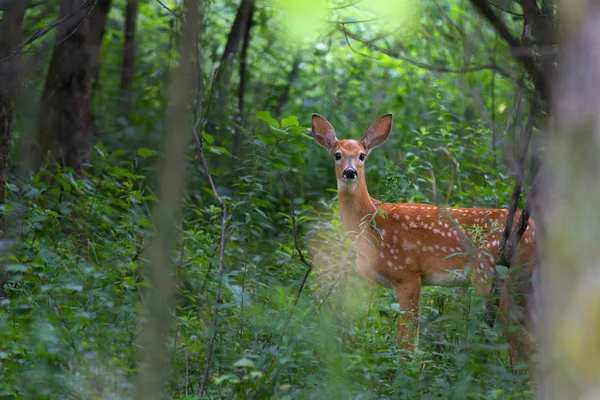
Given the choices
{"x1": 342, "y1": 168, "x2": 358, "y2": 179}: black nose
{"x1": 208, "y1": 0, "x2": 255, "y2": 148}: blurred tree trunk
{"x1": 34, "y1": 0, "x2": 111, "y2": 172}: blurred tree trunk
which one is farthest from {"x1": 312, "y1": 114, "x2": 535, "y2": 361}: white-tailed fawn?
{"x1": 34, "y1": 0, "x2": 111, "y2": 172}: blurred tree trunk

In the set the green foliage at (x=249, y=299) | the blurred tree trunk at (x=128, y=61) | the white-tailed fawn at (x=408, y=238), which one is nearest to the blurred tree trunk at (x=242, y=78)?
the green foliage at (x=249, y=299)

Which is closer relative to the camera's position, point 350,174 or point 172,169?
point 172,169

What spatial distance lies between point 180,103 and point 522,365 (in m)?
2.33

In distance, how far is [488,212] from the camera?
235 inches

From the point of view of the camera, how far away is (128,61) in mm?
10648

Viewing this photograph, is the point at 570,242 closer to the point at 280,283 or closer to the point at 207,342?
the point at 207,342

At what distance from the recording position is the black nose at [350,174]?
21.7 feet

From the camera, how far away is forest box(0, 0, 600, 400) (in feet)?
6.13

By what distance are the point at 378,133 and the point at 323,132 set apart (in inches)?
18.3

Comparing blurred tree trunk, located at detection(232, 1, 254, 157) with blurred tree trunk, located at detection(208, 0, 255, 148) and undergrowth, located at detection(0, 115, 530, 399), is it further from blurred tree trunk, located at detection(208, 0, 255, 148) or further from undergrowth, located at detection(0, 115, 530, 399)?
undergrowth, located at detection(0, 115, 530, 399)

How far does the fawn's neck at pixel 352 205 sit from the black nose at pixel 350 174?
0.14 metres

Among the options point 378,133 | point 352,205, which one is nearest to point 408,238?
point 352,205

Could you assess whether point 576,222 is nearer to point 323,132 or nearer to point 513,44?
point 513,44

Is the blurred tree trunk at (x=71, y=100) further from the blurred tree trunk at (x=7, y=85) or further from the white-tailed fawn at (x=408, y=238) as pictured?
the white-tailed fawn at (x=408, y=238)
